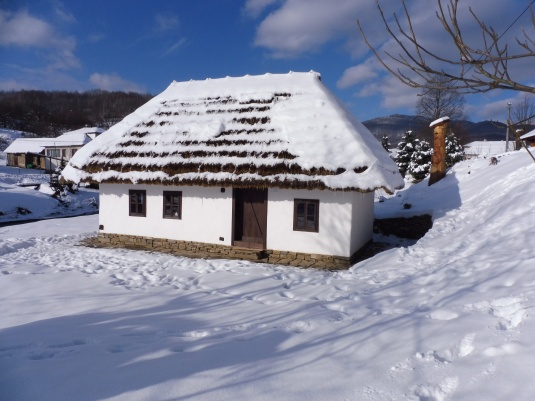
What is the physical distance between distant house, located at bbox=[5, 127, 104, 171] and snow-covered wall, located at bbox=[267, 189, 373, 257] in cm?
4351

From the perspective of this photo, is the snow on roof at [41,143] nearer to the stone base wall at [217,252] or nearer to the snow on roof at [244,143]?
the snow on roof at [244,143]

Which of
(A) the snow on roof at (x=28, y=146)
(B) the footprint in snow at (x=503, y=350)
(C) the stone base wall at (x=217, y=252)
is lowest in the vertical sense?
(C) the stone base wall at (x=217, y=252)

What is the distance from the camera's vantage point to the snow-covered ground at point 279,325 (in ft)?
10.4

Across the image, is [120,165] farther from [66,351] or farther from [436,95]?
[436,95]

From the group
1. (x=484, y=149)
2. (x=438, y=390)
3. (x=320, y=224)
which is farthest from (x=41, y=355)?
(x=484, y=149)

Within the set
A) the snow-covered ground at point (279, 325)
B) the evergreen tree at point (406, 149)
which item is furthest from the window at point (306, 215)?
the evergreen tree at point (406, 149)

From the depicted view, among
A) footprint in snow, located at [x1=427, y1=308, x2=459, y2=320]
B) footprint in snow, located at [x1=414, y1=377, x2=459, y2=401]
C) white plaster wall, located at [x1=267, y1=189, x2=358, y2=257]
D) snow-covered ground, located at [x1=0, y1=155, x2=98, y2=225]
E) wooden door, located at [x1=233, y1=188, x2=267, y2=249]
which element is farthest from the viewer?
snow-covered ground, located at [x1=0, y1=155, x2=98, y2=225]

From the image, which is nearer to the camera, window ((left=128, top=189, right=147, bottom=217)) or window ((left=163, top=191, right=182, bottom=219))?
window ((left=163, top=191, right=182, bottom=219))

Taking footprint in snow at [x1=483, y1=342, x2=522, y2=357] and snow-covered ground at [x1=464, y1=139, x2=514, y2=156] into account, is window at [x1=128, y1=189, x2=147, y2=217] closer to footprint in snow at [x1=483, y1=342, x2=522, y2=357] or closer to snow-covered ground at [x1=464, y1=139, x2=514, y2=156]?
footprint in snow at [x1=483, y1=342, x2=522, y2=357]

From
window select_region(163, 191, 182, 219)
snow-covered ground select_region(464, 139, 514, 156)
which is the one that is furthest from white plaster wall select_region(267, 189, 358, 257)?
snow-covered ground select_region(464, 139, 514, 156)

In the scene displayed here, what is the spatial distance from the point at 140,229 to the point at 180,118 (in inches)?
154

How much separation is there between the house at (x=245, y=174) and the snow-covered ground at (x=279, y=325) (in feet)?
3.79

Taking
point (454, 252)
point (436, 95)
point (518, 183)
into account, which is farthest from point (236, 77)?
point (436, 95)

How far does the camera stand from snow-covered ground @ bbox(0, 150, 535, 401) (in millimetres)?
3160
